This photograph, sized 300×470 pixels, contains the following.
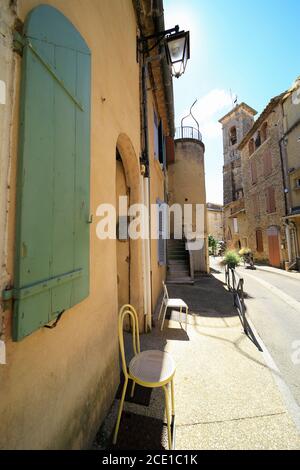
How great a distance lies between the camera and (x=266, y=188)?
658 inches

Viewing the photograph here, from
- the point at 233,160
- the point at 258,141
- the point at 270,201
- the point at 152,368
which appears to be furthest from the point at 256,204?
the point at 152,368

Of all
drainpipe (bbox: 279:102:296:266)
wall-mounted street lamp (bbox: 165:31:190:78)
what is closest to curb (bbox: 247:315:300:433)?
wall-mounted street lamp (bbox: 165:31:190:78)

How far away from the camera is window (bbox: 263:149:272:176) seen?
52.8 feet

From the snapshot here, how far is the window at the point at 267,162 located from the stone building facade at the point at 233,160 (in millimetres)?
7161

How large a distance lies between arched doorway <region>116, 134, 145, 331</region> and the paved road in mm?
2353

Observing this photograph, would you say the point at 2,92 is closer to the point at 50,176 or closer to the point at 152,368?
the point at 50,176

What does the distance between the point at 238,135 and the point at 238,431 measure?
99.5 feet

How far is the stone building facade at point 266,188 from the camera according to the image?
49.0 ft

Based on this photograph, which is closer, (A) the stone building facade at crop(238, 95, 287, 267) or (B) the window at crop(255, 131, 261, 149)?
(A) the stone building facade at crop(238, 95, 287, 267)

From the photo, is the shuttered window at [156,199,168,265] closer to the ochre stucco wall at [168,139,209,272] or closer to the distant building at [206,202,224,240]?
the ochre stucco wall at [168,139,209,272]

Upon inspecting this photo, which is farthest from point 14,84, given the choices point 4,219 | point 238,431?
point 238,431

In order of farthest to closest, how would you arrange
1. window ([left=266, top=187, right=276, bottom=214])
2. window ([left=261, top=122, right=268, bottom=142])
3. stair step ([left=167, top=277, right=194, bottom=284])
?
window ([left=261, top=122, right=268, bottom=142]) → window ([left=266, top=187, right=276, bottom=214]) → stair step ([left=167, top=277, right=194, bottom=284])

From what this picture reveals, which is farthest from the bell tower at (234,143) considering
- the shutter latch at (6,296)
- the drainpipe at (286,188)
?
the shutter latch at (6,296)

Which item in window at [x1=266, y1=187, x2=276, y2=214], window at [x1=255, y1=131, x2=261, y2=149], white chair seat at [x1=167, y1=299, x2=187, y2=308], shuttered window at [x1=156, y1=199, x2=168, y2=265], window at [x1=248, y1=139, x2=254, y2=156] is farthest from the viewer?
window at [x1=248, y1=139, x2=254, y2=156]
